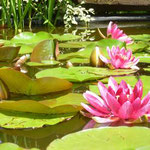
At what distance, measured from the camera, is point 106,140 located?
0.73 m

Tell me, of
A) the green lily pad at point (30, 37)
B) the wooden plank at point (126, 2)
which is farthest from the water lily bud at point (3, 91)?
the wooden plank at point (126, 2)

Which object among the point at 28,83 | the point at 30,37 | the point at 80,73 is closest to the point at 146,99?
the point at 28,83

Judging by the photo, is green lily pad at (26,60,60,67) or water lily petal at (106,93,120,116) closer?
water lily petal at (106,93,120,116)

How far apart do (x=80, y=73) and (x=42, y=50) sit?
15.8 inches

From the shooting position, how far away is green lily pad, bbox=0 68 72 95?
114 centimetres

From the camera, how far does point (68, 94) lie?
1.13 meters

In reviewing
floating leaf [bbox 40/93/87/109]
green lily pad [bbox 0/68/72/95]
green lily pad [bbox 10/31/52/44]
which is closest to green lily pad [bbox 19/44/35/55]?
green lily pad [bbox 10/31/52/44]

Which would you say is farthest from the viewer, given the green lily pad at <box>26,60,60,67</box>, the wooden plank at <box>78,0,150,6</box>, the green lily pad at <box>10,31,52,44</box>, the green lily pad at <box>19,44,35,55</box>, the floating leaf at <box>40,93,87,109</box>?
the wooden plank at <box>78,0,150,6</box>

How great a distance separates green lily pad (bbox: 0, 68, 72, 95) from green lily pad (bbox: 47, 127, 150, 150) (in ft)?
1.34

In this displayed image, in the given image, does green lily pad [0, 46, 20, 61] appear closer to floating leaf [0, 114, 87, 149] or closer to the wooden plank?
floating leaf [0, 114, 87, 149]

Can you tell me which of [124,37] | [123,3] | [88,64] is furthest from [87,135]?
[123,3]

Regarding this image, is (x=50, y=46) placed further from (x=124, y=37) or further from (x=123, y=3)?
(x=123, y=3)

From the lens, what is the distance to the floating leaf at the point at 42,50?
1.74 metres

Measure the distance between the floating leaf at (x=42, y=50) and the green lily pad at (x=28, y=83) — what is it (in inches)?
21.8
